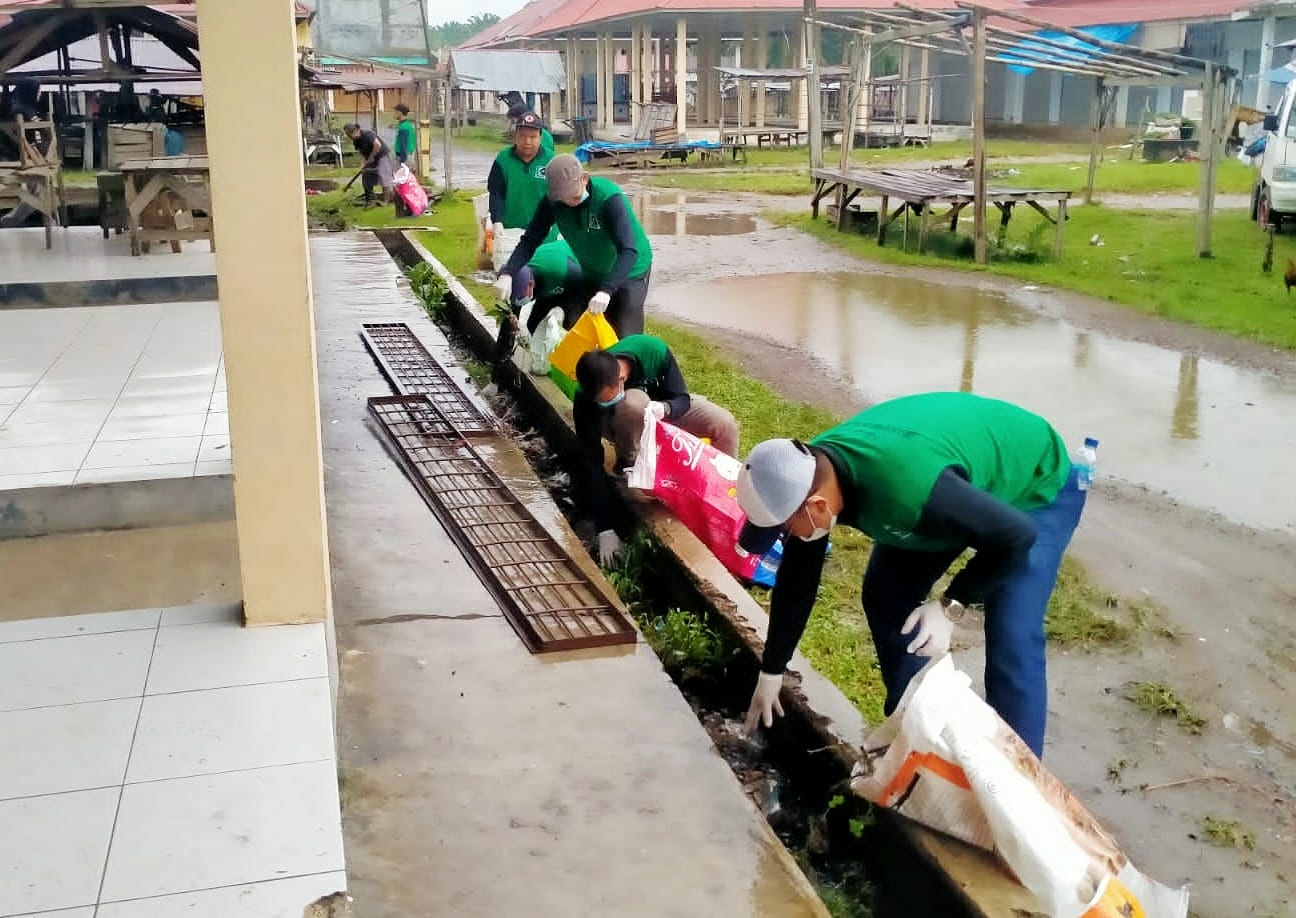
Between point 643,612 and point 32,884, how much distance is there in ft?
9.72

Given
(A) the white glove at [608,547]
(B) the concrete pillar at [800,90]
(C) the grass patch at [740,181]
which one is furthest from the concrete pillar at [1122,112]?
(A) the white glove at [608,547]

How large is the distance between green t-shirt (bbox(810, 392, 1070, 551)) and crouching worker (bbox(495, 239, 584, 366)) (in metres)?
3.84

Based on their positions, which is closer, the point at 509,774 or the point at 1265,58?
the point at 509,774

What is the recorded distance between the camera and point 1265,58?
85.1 feet

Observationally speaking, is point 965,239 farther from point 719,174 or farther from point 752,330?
point 719,174

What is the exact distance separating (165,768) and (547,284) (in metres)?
4.54

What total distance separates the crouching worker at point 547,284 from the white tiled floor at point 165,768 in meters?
3.64

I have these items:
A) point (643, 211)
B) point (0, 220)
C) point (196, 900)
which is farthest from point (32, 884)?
point (643, 211)

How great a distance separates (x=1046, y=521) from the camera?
3.24 m

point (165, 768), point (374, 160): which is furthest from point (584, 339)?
point (374, 160)

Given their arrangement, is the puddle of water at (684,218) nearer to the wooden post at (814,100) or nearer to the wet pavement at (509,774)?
the wooden post at (814,100)

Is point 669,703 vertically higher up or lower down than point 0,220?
lower down

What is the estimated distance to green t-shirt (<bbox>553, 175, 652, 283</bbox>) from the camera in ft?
20.3

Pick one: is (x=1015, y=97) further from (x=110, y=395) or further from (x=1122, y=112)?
(x=110, y=395)
